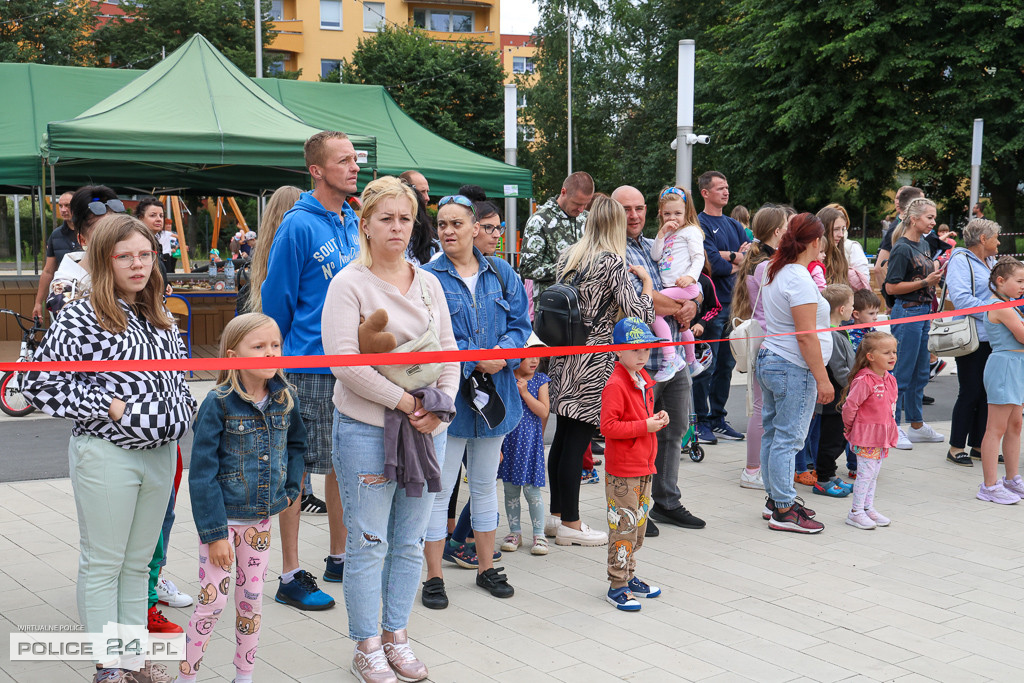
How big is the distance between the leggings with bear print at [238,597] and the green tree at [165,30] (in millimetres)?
43183

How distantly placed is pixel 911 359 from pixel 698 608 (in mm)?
4654

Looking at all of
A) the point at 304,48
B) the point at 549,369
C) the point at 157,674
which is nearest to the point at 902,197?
the point at 549,369

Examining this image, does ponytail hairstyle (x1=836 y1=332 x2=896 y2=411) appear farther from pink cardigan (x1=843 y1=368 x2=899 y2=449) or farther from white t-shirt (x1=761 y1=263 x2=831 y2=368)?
white t-shirt (x1=761 y1=263 x2=831 y2=368)

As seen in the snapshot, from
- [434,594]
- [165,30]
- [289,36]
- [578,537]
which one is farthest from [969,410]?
[289,36]

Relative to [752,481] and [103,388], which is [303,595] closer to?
[103,388]

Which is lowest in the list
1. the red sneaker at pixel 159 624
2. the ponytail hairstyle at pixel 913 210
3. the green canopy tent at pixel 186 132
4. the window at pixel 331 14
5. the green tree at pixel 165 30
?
the red sneaker at pixel 159 624

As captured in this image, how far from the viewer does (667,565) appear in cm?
511

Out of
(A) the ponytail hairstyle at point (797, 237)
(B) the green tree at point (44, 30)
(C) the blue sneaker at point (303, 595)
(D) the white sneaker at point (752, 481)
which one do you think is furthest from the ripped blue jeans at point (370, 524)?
(B) the green tree at point (44, 30)

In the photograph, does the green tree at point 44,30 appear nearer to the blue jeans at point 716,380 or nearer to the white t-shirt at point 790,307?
the blue jeans at point 716,380

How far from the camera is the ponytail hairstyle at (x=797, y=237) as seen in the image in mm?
5555

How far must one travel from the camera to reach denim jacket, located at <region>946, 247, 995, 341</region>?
22.5ft

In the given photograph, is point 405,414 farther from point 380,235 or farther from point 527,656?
point 527,656

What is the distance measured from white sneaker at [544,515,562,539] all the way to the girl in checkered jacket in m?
2.61

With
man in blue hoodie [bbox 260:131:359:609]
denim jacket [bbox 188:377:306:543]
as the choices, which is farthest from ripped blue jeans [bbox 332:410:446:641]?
man in blue hoodie [bbox 260:131:359:609]
